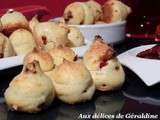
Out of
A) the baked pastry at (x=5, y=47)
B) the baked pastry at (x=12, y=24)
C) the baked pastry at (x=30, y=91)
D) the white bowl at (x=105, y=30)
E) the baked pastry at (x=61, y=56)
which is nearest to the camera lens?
the baked pastry at (x=30, y=91)

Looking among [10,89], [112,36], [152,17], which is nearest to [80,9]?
[112,36]

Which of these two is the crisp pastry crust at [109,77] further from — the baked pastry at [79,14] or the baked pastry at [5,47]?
the baked pastry at [79,14]

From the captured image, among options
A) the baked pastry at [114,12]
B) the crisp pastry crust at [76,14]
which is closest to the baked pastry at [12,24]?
the crisp pastry crust at [76,14]

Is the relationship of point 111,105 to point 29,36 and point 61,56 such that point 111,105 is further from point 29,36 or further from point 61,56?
point 29,36

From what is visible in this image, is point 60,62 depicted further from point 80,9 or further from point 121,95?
point 80,9

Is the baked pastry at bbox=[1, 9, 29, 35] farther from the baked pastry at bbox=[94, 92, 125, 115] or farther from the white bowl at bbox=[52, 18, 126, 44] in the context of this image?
the baked pastry at bbox=[94, 92, 125, 115]

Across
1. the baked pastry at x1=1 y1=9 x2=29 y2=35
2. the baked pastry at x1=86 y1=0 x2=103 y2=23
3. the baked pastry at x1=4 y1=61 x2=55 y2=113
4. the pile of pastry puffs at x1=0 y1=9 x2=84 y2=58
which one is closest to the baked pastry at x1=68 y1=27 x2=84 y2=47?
the pile of pastry puffs at x1=0 y1=9 x2=84 y2=58

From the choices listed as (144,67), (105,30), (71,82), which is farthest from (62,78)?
(105,30)
